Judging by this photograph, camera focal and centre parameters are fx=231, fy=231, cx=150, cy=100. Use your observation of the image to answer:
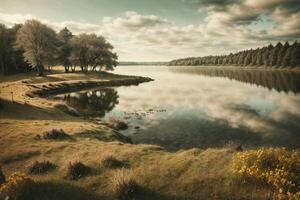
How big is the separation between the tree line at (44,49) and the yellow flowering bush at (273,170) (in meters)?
76.9

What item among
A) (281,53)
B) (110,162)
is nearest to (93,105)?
(110,162)

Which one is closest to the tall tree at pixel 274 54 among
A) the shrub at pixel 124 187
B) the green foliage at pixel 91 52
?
the green foliage at pixel 91 52

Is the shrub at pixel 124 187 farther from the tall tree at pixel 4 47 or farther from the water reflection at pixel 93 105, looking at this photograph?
the tall tree at pixel 4 47

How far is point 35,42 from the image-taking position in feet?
249

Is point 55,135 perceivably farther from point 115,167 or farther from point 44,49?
point 44,49

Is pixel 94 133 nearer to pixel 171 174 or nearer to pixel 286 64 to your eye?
pixel 171 174

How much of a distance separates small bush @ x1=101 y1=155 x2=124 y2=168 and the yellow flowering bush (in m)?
6.54

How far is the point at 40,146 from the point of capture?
17.5 metres

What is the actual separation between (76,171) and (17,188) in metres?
3.02

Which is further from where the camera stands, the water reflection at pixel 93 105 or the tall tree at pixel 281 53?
the tall tree at pixel 281 53

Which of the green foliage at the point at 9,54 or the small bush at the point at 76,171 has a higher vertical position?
the green foliage at the point at 9,54

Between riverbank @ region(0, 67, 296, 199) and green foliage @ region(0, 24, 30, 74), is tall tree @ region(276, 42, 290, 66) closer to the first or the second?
green foliage @ region(0, 24, 30, 74)

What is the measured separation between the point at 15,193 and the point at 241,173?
10.2 meters

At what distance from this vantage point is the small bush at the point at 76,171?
12405mm
